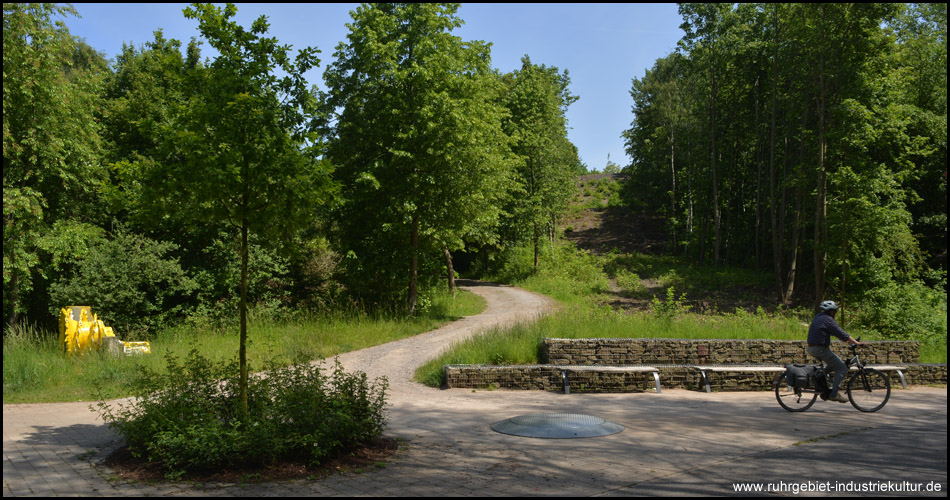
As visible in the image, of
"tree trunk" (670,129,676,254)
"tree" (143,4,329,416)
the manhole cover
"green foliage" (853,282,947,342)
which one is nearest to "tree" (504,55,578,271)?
"tree trunk" (670,129,676,254)

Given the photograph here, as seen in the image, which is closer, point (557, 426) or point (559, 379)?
point (557, 426)

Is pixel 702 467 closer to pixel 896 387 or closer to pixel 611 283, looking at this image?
pixel 896 387

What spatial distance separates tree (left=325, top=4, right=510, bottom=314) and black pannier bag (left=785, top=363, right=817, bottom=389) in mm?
11704

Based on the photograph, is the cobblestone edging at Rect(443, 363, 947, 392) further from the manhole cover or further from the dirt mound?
the dirt mound

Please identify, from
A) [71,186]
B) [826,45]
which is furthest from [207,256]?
[826,45]

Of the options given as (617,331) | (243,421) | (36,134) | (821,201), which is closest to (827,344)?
(617,331)

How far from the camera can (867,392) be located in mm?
10133

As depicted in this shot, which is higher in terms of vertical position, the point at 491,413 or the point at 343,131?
the point at 343,131

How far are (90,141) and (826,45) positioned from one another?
28.4 m

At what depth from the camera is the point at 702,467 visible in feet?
20.2

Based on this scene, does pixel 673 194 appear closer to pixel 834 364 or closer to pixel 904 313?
pixel 904 313

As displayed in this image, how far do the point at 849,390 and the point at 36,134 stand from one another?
20628mm

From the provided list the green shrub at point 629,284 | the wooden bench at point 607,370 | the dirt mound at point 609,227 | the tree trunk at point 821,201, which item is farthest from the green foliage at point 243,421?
the dirt mound at point 609,227

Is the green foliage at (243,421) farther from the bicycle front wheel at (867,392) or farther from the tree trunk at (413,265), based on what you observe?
the tree trunk at (413,265)
